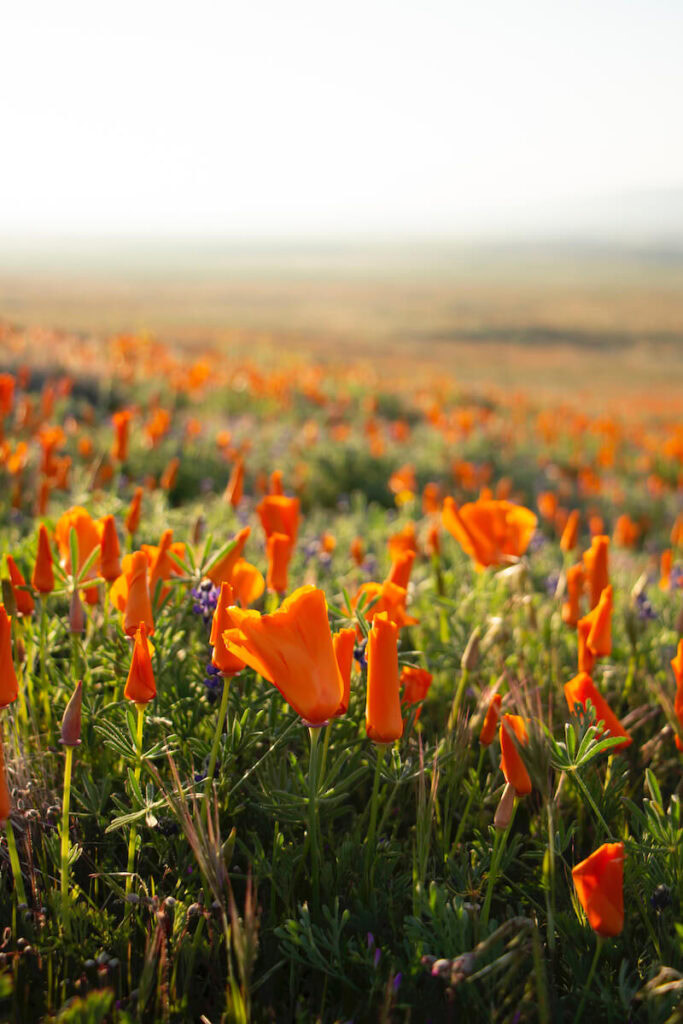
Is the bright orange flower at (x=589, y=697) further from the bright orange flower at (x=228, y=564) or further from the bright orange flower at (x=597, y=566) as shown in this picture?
the bright orange flower at (x=228, y=564)

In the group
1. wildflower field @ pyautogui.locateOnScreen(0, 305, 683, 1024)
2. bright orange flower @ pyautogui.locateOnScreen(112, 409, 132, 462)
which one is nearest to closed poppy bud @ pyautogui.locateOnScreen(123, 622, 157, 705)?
wildflower field @ pyautogui.locateOnScreen(0, 305, 683, 1024)

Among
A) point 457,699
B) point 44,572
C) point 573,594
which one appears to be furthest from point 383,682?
point 573,594

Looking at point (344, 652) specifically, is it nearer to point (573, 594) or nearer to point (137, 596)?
point (137, 596)

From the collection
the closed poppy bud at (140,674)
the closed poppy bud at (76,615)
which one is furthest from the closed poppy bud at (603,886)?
the closed poppy bud at (76,615)

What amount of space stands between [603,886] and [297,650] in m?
0.62

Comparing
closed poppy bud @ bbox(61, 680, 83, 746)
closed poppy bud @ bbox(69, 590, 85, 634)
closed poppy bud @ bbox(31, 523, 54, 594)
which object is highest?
closed poppy bud @ bbox(31, 523, 54, 594)

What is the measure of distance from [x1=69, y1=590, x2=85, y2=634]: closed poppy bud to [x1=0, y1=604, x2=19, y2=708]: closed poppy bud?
1.52 ft

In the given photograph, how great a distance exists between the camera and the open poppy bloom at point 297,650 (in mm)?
1318

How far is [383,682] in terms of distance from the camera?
4.61 feet

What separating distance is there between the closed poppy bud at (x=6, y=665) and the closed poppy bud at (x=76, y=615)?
462 mm

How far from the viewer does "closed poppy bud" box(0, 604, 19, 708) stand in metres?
1.28

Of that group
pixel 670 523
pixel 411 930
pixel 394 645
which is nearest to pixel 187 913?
pixel 411 930

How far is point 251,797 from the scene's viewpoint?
1.75m

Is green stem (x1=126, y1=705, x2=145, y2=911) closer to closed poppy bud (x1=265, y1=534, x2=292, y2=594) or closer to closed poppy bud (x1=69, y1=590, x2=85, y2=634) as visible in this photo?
closed poppy bud (x1=69, y1=590, x2=85, y2=634)
